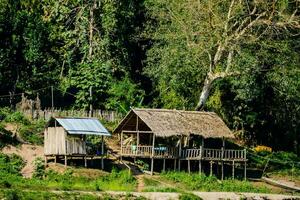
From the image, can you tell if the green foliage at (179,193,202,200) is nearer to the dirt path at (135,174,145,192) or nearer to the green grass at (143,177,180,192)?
the green grass at (143,177,180,192)

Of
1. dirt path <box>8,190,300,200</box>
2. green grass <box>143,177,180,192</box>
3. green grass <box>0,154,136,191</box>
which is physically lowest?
dirt path <box>8,190,300,200</box>

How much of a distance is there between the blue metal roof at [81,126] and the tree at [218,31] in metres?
8.91

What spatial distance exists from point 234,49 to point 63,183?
1506cm

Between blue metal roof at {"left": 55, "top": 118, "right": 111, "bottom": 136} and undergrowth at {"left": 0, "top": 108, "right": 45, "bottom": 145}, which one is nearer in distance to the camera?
blue metal roof at {"left": 55, "top": 118, "right": 111, "bottom": 136}

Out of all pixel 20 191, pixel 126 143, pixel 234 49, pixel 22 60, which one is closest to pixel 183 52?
pixel 234 49

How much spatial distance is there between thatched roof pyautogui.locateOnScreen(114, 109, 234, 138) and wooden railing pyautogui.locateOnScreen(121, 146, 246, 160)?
113 centimetres

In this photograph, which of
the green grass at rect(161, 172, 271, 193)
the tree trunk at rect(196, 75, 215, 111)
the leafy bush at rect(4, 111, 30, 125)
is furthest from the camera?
the tree trunk at rect(196, 75, 215, 111)

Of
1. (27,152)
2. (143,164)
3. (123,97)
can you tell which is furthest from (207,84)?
(27,152)

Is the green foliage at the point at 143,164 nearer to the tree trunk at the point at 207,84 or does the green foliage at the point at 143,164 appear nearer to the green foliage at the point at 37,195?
the tree trunk at the point at 207,84

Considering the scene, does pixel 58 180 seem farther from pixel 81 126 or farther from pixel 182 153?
pixel 182 153

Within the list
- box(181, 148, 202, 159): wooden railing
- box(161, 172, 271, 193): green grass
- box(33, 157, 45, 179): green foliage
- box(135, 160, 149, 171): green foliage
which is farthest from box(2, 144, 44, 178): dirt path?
box(181, 148, 202, 159): wooden railing

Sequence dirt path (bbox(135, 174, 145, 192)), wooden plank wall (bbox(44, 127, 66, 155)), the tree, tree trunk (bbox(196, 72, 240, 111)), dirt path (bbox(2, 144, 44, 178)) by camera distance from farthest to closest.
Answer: tree trunk (bbox(196, 72, 240, 111))
the tree
wooden plank wall (bbox(44, 127, 66, 155))
dirt path (bbox(2, 144, 44, 178))
dirt path (bbox(135, 174, 145, 192))

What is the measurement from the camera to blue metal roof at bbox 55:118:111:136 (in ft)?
132

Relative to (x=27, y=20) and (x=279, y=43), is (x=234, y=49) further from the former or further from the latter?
(x=27, y=20)
